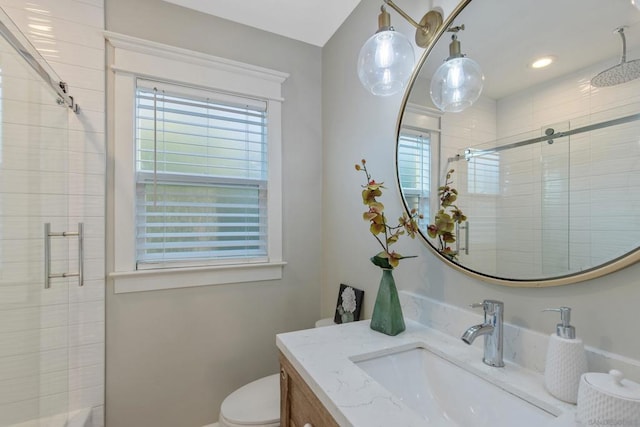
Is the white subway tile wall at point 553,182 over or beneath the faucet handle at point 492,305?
over

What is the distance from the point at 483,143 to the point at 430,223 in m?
0.33

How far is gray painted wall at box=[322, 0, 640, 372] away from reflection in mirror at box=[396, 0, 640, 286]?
0.05 meters

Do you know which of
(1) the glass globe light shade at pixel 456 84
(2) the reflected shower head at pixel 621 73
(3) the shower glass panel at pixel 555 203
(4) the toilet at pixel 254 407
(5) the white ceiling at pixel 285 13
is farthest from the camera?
(5) the white ceiling at pixel 285 13

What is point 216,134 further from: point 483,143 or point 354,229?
point 483,143

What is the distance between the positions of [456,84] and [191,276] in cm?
156

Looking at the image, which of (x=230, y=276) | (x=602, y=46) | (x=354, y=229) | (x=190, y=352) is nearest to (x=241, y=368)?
(x=190, y=352)

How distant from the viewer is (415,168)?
1.20 metres

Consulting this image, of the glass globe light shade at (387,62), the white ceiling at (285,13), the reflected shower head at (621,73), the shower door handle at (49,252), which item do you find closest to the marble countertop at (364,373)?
the reflected shower head at (621,73)

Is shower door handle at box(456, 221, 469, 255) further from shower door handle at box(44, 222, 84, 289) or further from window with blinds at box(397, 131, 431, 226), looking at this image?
shower door handle at box(44, 222, 84, 289)

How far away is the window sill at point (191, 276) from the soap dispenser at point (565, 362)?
1.40 metres

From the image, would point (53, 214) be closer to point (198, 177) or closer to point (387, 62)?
point (198, 177)

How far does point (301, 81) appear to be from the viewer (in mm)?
1958

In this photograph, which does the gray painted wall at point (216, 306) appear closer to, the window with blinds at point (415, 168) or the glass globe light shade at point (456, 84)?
the window with blinds at point (415, 168)

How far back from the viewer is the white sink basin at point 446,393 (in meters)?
0.71
